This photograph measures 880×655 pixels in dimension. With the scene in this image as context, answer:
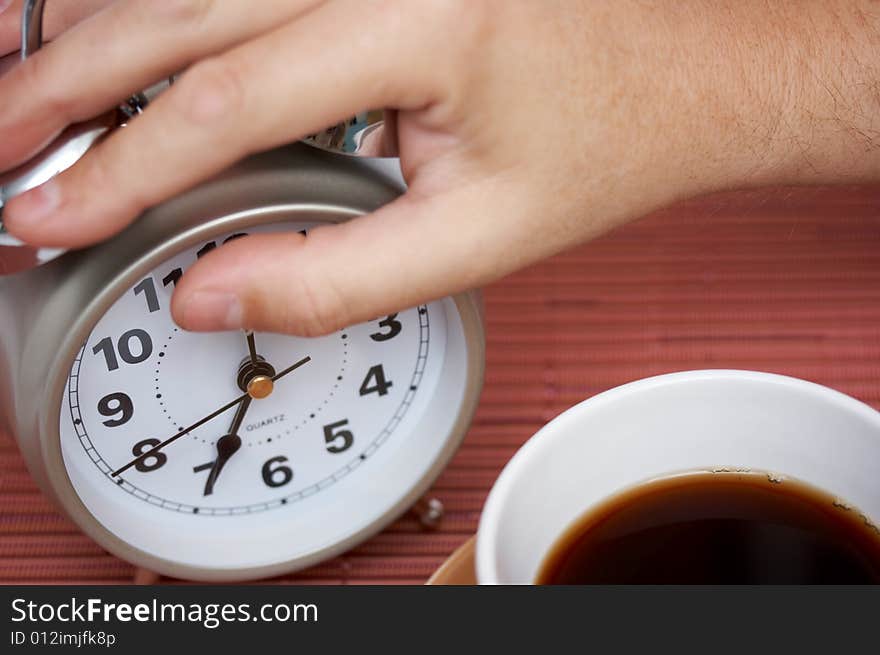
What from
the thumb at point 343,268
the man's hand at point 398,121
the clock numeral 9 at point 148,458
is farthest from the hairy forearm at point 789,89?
the clock numeral 9 at point 148,458

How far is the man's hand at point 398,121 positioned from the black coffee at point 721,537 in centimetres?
16

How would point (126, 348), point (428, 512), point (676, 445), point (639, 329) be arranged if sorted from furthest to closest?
point (639, 329), point (428, 512), point (126, 348), point (676, 445)

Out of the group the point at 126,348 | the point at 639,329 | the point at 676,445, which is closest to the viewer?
the point at 676,445

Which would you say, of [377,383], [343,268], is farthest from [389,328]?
[343,268]

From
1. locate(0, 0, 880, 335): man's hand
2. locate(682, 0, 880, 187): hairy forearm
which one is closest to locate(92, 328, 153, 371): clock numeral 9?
locate(0, 0, 880, 335): man's hand

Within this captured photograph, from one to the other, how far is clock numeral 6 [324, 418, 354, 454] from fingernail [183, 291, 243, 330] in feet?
0.62

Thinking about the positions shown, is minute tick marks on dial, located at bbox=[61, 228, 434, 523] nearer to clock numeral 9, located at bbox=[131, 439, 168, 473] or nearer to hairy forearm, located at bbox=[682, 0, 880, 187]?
clock numeral 9, located at bbox=[131, 439, 168, 473]

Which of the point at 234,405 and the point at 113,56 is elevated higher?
the point at 113,56

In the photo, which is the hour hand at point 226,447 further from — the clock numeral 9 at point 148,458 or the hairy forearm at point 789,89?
the hairy forearm at point 789,89

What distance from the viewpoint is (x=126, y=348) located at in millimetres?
644

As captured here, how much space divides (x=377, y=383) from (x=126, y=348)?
6.6 inches

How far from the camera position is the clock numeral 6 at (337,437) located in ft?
2.41

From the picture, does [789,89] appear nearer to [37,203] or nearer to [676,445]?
[676,445]

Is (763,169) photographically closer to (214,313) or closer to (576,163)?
(576,163)
